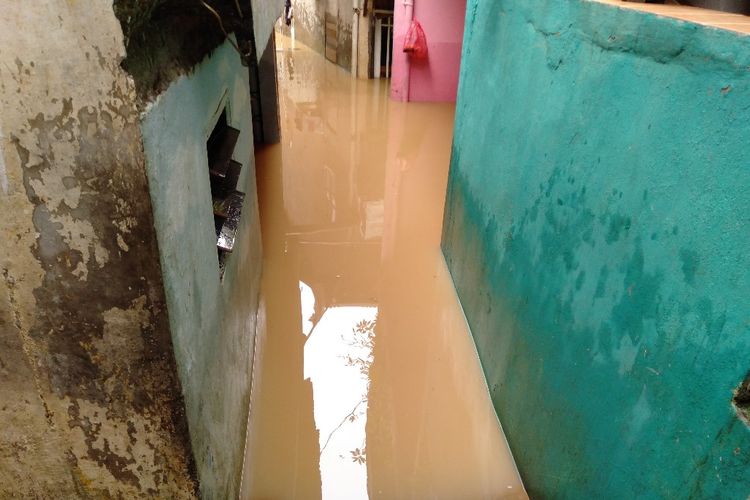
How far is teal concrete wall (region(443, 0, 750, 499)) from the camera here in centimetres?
137

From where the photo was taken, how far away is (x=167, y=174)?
4.85 ft

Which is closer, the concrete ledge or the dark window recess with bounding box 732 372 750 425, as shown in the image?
the dark window recess with bounding box 732 372 750 425

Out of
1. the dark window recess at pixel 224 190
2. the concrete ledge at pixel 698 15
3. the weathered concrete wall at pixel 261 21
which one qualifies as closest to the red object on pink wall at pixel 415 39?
the dark window recess at pixel 224 190

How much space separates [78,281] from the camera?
1423mm

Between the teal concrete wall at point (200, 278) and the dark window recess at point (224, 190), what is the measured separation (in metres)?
0.17

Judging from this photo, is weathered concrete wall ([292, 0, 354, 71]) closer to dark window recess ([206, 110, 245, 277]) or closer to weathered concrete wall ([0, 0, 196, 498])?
dark window recess ([206, 110, 245, 277])

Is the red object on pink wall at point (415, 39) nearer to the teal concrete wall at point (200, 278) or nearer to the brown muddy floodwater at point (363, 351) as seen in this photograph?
the brown muddy floodwater at point (363, 351)

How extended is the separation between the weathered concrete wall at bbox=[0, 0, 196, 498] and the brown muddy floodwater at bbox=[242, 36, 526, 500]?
3.86 ft

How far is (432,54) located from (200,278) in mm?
8207

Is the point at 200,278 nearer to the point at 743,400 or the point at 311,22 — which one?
the point at 743,400

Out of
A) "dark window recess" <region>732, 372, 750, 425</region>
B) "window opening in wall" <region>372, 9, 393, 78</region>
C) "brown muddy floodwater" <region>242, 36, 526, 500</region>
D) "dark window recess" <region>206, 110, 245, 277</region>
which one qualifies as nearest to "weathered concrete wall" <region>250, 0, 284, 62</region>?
"dark window recess" <region>206, 110, 245, 277</region>

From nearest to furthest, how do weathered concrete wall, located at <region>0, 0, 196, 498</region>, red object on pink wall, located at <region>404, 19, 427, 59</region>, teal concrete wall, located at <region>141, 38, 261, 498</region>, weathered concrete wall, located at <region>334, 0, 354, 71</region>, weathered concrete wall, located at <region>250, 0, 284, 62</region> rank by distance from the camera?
1. weathered concrete wall, located at <region>0, 0, 196, 498</region>
2. teal concrete wall, located at <region>141, 38, 261, 498</region>
3. weathered concrete wall, located at <region>250, 0, 284, 62</region>
4. red object on pink wall, located at <region>404, 19, 427, 59</region>
5. weathered concrete wall, located at <region>334, 0, 354, 71</region>

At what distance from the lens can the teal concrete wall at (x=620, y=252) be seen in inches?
53.7

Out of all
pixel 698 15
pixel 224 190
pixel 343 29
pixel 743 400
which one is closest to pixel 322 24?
pixel 343 29
